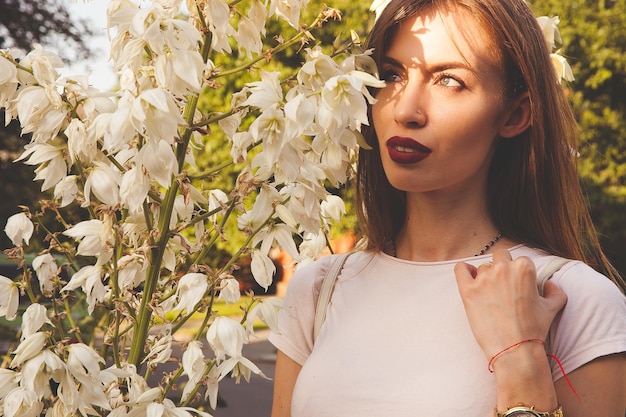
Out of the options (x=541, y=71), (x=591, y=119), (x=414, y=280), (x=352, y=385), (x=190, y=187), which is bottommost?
(x=591, y=119)

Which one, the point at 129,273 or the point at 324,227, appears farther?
the point at 324,227

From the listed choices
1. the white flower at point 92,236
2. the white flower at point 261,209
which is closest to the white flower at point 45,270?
the white flower at point 92,236

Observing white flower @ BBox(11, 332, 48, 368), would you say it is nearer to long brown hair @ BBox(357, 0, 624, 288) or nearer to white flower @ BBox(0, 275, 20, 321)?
white flower @ BBox(0, 275, 20, 321)

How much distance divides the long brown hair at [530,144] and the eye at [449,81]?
4.1 inches

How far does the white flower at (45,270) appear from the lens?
1427 mm

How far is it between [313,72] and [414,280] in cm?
51

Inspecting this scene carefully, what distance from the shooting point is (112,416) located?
1.20m

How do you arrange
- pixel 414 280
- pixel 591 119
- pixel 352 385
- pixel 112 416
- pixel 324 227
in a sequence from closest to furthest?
pixel 112 416 → pixel 352 385 → pixel 414 280 → pixel 324 227 → pixel 591 119

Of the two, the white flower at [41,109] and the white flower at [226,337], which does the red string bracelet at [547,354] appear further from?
the white flower at [41,109]

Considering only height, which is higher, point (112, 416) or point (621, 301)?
point (621, 301)

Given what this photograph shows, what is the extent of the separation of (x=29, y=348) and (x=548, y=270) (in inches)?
32.1

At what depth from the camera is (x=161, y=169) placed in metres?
1.12

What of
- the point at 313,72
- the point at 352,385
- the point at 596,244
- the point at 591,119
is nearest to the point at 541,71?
the point at 596,244

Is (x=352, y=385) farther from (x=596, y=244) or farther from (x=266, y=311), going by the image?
(x=596, y=244)
